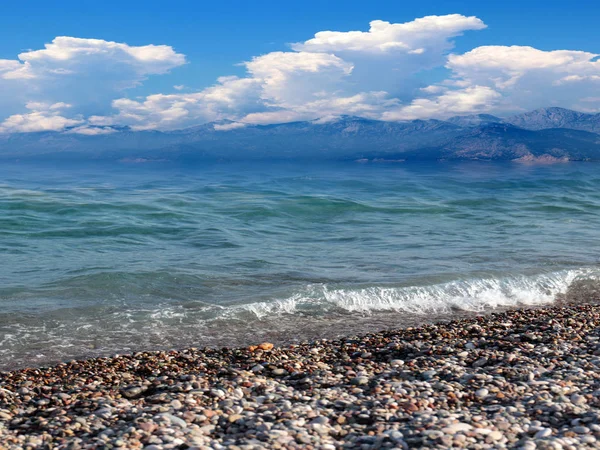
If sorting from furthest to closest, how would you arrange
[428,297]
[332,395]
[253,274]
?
[253,274], [428,297], [332,395]

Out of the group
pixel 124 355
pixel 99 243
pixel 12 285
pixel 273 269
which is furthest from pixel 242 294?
pixel 99 243

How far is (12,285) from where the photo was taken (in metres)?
19.0

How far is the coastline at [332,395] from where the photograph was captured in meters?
7.53

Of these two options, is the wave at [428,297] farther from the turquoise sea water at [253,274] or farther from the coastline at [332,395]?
the coastline at [332,395]

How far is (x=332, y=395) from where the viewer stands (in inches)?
360

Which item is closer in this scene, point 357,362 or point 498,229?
point 357,362

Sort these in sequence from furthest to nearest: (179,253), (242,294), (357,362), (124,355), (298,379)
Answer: (179,253) → (242,294) → (124,355) → (357,362) → (298,379)

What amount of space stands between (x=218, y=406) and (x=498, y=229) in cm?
2882

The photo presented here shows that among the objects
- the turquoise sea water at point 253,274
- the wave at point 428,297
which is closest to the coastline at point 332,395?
the turquoise sea water at point 253,274

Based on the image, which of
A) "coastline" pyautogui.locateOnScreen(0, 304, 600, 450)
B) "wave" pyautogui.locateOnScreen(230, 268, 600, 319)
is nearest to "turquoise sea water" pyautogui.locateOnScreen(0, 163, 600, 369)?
"wave" pyautogui.locateOnScreen(230, 268, 600, 319)

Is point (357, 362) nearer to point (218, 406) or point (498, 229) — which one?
point (218, 406)

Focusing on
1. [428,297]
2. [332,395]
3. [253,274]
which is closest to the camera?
[332,395]

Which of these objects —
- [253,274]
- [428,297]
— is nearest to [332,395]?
[428,297]

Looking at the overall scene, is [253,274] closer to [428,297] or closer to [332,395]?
[428,297]
